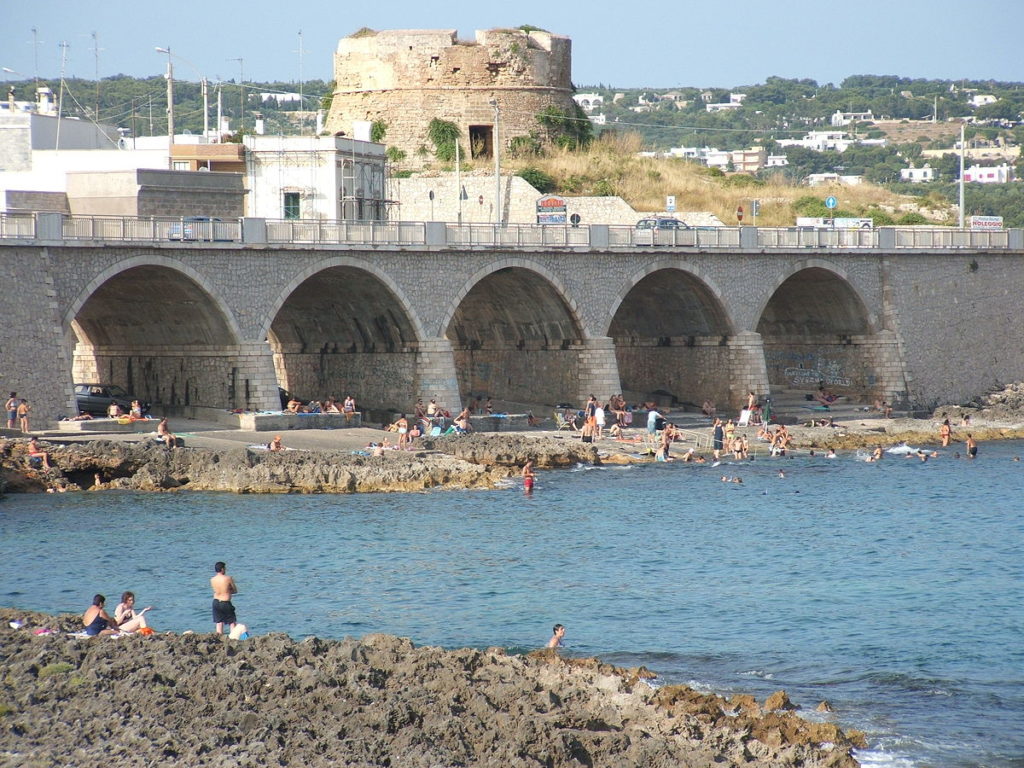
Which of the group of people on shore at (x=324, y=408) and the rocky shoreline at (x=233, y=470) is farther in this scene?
the group of people on shore at (x=324, y=408)

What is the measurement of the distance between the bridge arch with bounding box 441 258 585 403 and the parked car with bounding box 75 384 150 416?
11.4 metres

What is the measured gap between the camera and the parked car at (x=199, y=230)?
4728cm

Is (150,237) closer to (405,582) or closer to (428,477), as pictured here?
(428,477)

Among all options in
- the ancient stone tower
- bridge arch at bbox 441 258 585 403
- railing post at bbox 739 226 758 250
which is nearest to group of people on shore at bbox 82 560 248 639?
bridge arch at bbox 441 258 585 403

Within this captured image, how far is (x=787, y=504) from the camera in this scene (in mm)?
46281

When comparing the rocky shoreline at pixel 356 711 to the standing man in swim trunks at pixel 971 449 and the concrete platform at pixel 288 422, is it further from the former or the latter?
the standing man in swim trunks at pixel 971 449

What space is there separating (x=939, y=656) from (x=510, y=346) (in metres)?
35.1

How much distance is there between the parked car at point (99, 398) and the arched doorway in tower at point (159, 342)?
1692 millimetres

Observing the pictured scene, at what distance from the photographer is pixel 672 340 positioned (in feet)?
211

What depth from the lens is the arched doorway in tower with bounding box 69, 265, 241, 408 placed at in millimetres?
49219

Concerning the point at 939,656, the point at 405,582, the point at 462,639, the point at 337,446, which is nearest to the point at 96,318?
the point at 337,446

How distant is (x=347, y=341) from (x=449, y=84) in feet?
93.5

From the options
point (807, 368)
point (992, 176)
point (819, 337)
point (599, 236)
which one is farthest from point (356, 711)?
point (992, 176)

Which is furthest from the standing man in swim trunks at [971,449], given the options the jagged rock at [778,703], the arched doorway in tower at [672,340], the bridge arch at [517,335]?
the jagged rock at [778,703]
